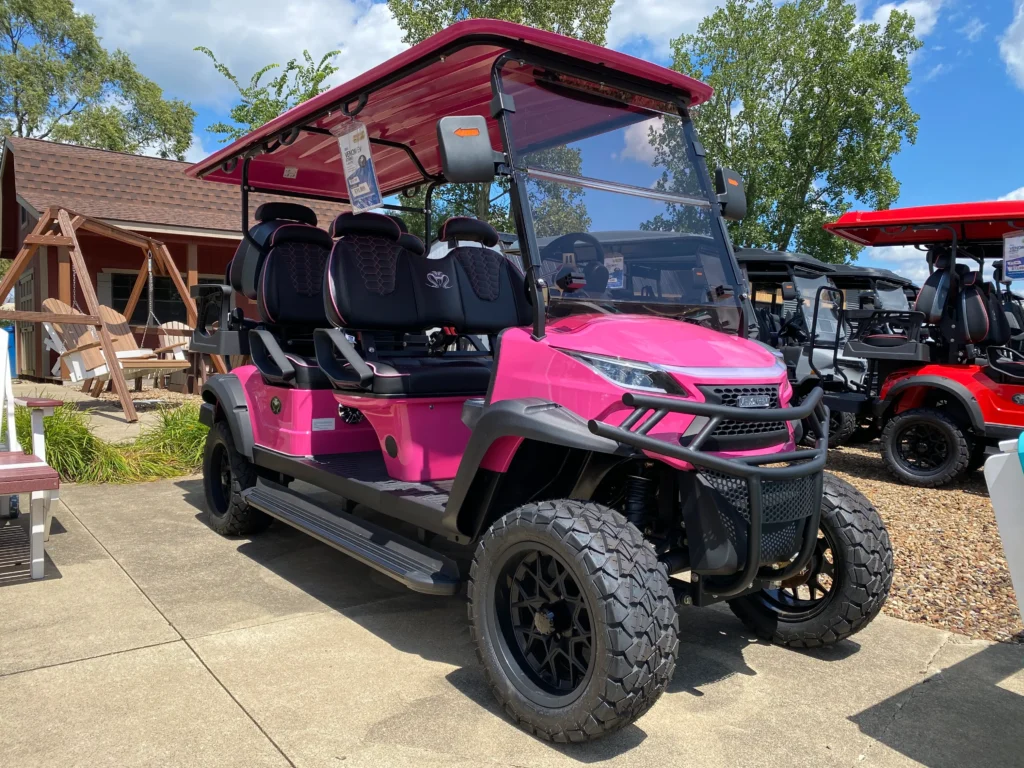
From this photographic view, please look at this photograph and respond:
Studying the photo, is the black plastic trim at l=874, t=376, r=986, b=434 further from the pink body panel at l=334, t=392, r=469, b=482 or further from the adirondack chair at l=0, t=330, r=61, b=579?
the adirondack chair at l=0, t=330, r=61, b=579

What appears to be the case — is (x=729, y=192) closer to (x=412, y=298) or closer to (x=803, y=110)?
(x=412, y=298)

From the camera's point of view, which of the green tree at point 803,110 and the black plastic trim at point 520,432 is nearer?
the black plastic trim at point 520,432

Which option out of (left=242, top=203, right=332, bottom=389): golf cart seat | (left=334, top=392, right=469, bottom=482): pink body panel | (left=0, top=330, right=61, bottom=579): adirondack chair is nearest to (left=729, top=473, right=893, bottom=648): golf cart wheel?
(left=334, top=392, right=469, bottom=482): pink body panel

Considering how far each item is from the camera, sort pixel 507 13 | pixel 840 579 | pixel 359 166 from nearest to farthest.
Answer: pixel 840 579
pixel 359 166
pixel 507 13

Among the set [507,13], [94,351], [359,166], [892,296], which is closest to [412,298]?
[359,166]

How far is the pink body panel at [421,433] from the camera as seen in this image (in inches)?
147

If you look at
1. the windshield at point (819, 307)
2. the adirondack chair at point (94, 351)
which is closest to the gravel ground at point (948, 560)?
the windshield at point (819, 307)

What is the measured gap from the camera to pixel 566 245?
123 inches

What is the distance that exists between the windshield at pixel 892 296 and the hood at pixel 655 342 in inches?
363

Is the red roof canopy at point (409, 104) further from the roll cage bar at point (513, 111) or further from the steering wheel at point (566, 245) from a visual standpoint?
the steering wheel at point (566, 245)

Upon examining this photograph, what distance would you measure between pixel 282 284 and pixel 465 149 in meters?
2.36

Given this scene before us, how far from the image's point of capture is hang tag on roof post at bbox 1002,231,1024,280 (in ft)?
21.7

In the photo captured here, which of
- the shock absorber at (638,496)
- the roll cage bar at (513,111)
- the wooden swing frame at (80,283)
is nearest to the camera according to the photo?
the shock absorber at (638,496)

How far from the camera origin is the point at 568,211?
3.20m
